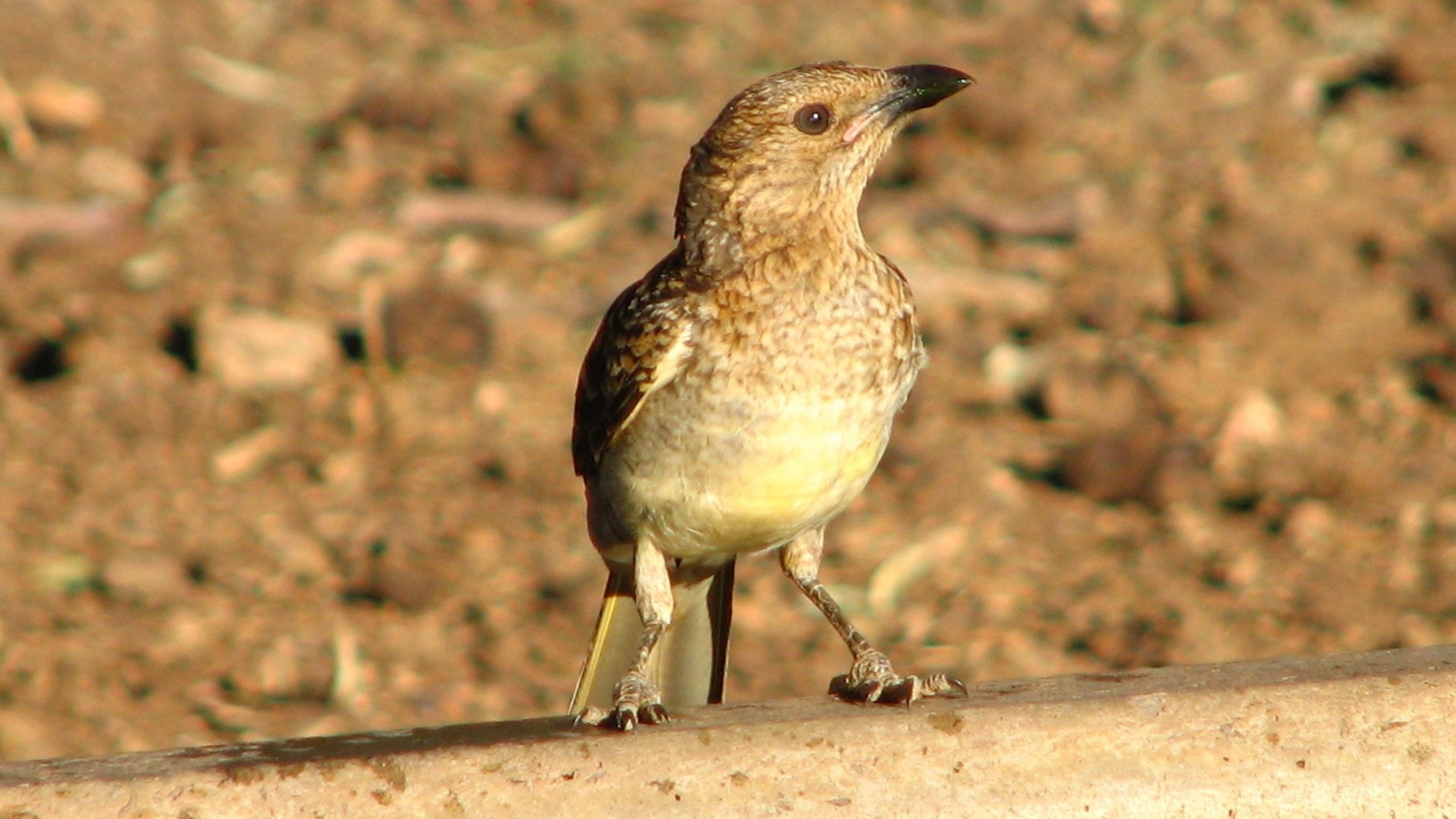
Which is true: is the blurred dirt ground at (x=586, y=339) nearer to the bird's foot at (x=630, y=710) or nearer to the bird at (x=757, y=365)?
the bird at (x=757, y=365)

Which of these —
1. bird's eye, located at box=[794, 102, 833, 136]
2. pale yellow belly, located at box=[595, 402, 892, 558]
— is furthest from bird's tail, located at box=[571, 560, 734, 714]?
bird's eye, located at box=[794, 102, 833, 136]

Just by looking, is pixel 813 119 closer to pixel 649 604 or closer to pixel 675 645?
pixel 649 604

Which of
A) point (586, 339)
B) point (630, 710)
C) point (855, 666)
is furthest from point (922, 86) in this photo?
point (586, 339)

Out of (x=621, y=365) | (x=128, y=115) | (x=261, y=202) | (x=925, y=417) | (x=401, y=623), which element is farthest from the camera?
(x=128, y=115)

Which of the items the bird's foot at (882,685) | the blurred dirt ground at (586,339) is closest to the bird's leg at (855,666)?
the bird's foot at (882,685)

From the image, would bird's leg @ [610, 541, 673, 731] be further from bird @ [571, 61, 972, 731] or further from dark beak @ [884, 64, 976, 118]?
dark beak @ [884, 64, 976, 118]

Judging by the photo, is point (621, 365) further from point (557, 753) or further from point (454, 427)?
point (454, 427)

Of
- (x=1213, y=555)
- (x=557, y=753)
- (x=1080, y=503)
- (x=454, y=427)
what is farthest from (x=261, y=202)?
(x=557, y=753)
